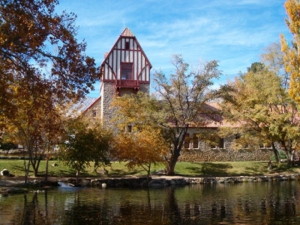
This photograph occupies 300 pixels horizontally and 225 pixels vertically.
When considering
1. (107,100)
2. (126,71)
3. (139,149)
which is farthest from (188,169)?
(126,71)

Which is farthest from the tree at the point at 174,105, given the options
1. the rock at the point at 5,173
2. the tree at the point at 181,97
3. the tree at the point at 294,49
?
the tree at the point at 294,49

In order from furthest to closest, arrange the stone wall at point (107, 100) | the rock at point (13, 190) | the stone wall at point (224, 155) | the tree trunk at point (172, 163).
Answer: the stone wall at point (224, 155)
the stone wall at point (107, 100)
the tree trunk at point (172, 163)
the rock at point (13, 190)

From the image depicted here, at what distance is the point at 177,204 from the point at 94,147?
40.3ft

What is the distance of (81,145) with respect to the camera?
3180 centimetres

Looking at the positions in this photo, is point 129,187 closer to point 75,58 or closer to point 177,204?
point 177,204

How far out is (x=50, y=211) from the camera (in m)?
18.6

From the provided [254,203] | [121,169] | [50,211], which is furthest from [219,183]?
[50,211]

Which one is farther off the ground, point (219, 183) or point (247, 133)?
point (247, 133)

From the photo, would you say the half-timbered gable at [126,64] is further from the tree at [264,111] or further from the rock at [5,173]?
the rock at [5,173]

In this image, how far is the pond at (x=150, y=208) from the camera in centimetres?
1658

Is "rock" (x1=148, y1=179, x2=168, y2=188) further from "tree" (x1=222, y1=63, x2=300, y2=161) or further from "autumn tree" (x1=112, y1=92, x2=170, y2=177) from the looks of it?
"tree" (x1=222, y1=63, x2=300, y2=161)

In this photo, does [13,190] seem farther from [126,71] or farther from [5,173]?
[126,71]

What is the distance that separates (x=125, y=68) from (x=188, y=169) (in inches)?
537

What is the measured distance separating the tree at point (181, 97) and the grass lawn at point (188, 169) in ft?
8.84
